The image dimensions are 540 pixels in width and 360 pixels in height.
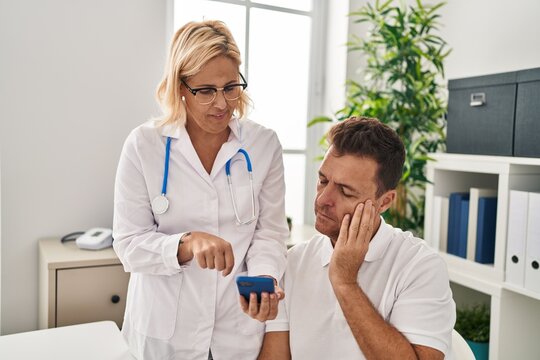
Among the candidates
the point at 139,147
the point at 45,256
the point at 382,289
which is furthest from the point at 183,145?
the point at 45,256

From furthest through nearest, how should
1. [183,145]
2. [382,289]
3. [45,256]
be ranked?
[45,256] < [183,145] < [382,289]

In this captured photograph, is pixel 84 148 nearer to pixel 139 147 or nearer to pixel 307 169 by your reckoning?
pixel 139 147

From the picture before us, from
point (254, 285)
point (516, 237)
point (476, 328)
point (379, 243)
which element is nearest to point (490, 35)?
point (516, 237)

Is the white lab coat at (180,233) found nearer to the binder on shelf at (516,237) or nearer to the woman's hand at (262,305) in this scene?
the woman's hand at (262,305)

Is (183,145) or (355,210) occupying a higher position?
(183,145)

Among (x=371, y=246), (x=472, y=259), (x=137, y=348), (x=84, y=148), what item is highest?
(x=84, y=148)

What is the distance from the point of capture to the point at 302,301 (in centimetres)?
132

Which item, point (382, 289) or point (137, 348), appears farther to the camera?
point (137, 348)

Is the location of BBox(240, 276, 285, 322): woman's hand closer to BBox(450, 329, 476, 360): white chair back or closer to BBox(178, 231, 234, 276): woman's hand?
BBox(178, 231, 234, 276): woman's hand

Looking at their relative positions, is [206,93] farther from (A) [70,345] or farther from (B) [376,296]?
(A) [70,345]

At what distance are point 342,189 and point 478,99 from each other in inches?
42.7

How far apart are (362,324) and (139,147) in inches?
28.2

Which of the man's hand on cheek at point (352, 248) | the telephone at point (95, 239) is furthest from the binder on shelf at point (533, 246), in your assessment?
the telephone at point (95, 239)

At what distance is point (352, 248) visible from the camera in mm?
1176
